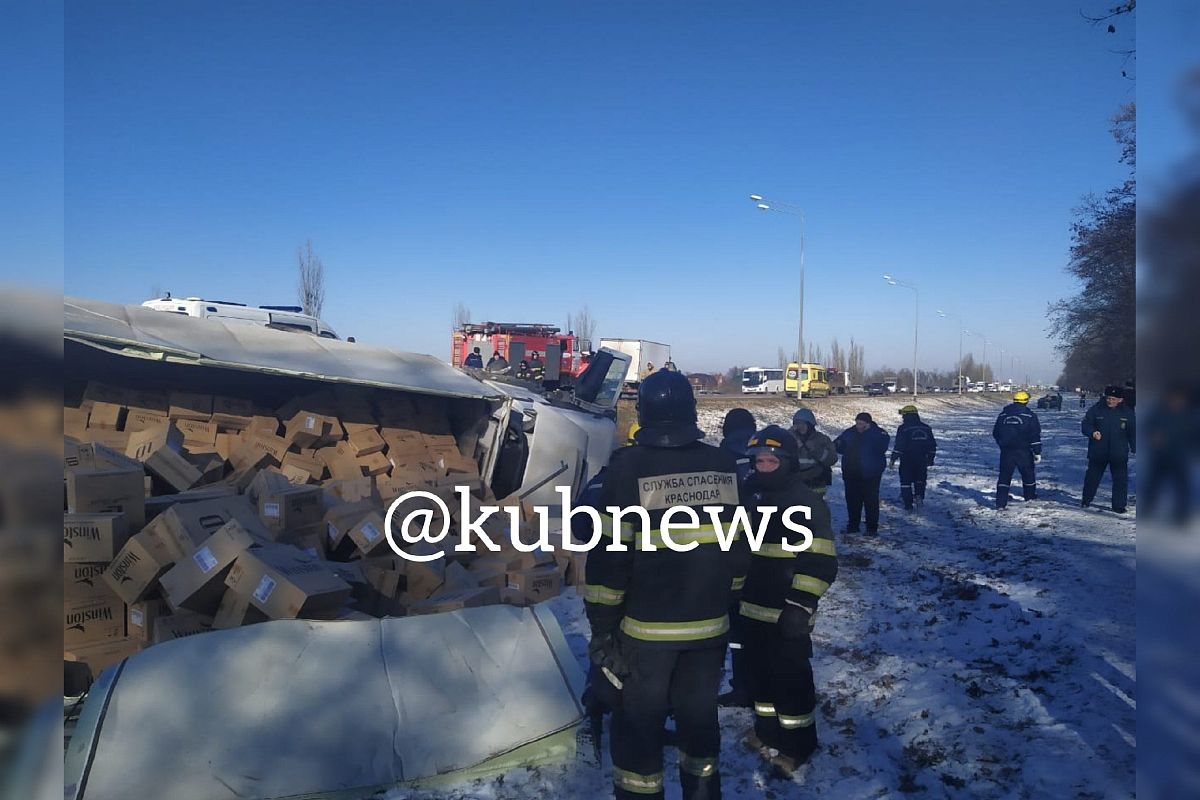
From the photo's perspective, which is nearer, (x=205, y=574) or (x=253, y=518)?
(x=205, y=574)

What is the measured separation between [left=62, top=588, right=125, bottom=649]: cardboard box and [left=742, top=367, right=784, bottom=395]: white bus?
151 ft

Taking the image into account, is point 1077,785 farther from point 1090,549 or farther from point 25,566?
point 1090,549

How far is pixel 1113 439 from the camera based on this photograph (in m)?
9.16

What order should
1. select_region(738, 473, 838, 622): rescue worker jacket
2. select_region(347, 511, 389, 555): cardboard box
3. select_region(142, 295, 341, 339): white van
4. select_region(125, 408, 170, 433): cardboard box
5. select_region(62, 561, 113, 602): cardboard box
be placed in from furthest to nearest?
select_region(142, 295, 341, 339): white van
select_region(125, 408, 170, 433): cardboard box
select_region(347, 511, 389, 555): cardboard box
select_region(62, 561, 113, 602): cardboard box
select_region(738, 473, 838, 622): rescue worker jacket

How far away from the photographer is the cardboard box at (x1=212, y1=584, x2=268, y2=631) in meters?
4.59

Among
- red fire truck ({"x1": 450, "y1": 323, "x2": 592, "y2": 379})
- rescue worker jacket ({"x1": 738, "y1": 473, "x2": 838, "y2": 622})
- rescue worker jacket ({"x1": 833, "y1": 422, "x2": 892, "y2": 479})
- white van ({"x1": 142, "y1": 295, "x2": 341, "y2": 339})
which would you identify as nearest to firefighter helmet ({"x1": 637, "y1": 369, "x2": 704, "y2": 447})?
rescue worker jacket ({"x1": 738, "y1": 473, "x2": 838, "y2": 622})

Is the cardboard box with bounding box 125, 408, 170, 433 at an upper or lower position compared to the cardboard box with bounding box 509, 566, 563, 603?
upper

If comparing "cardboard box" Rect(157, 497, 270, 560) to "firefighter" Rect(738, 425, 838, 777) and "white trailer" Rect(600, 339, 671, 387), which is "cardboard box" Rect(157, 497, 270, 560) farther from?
"white trailer" Rect(600, 339, 671, 387)

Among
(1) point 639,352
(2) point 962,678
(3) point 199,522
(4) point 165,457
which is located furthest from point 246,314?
(1) point 639,352

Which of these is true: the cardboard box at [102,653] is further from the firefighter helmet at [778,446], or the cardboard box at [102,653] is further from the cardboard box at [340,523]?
the firefighter helmet at [778,446]

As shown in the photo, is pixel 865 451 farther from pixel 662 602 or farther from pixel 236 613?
pixel 236 613

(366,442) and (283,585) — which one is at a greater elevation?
(366,442)

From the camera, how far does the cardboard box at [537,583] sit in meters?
6.59

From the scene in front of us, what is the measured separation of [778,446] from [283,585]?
3057mm
